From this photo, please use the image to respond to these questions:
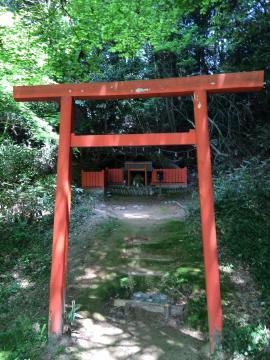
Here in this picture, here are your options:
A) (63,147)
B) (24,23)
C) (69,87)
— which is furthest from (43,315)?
(24,23)

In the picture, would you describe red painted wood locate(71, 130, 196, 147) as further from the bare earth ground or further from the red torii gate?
the bare earth ground

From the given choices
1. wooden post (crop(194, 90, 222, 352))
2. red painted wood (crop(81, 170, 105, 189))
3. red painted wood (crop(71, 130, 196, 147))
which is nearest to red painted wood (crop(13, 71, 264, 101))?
wooden post (crop(194, 90, 222, 352))

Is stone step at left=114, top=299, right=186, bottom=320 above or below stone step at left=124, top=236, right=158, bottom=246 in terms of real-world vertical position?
below

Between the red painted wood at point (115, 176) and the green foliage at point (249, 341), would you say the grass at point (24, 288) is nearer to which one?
the green foliage at point (249, 341)

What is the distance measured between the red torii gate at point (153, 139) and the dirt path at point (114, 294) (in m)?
0.42

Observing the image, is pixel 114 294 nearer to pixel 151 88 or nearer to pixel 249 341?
pixel 249 341

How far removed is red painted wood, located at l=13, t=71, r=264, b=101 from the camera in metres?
3.65

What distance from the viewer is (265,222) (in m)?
6.44

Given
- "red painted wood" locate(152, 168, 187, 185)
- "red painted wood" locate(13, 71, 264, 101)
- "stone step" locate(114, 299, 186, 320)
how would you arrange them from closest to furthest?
"red painted wood" locate(13, 71, 264, 101) → "stone step" locate(114, 299, 186, 320) → "red painted wood" locate(152, 168, 187, 185)

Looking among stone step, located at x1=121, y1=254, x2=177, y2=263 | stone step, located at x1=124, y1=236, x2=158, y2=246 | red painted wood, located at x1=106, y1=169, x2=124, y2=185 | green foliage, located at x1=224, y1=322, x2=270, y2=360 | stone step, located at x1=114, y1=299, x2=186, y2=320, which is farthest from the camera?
red painted wood, located at x1=106, y1=169, x2=124, y2=185

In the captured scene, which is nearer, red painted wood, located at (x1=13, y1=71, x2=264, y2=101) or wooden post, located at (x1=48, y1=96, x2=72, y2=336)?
red painted wood, located at (x1=13, y1=71, x2=264, y2=101)

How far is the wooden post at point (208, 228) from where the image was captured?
147 inches

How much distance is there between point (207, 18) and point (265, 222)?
9.80 metres

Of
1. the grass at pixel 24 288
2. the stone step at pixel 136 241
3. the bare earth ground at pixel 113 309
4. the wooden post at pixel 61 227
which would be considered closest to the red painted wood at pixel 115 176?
the bare earth ground at pixel 113 309
